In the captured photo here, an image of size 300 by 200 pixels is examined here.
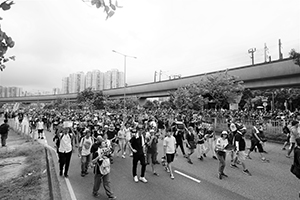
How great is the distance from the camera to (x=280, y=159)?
848 cm

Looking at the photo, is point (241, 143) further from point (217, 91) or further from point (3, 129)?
point (3, 129)

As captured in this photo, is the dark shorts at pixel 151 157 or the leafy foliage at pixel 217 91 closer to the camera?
the dark shorts at pixel 151 157

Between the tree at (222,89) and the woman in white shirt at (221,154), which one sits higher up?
the tree at (222,89)

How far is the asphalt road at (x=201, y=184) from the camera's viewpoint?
4.94m

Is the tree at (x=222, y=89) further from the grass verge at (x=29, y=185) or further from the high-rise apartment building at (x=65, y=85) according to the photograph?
the high-rise apartment building at (x=65, y=85)

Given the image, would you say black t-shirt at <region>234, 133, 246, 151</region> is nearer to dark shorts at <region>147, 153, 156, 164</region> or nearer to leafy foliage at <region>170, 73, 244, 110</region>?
dark shorts at <region>147, 153, 156, 164</region>

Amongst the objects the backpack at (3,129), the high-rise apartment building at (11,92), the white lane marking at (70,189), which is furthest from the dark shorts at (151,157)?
the high-rise apartment building at (11,92)

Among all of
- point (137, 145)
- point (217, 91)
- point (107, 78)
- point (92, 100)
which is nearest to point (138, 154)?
point (137, 145)

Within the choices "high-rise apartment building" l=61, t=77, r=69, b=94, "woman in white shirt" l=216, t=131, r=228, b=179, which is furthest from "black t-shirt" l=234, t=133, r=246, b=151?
"high-rise apartment building" l=61, t=77, r=69, b=94

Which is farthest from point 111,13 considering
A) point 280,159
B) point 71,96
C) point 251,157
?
point 71,96

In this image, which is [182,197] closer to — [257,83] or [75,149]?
[75,149]

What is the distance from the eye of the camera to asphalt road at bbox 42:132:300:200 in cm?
494

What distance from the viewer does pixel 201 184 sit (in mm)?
5656

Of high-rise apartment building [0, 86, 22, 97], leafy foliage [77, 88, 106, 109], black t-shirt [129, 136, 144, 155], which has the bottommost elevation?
black t-shirt [129, 136, 144, 155]
